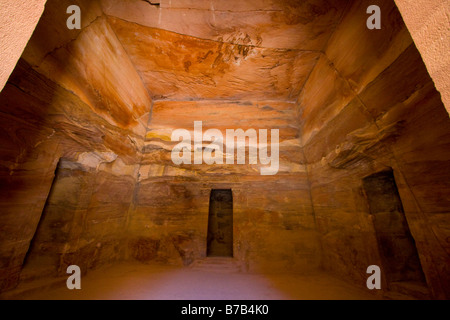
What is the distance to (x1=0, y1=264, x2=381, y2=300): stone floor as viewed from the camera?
2.01m

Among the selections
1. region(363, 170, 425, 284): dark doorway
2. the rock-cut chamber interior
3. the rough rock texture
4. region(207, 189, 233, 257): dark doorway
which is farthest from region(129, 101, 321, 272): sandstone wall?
the rough rock texture

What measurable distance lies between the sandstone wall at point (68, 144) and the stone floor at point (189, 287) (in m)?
0.29

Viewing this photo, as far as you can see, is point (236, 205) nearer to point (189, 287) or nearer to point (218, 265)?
point (218, 265)

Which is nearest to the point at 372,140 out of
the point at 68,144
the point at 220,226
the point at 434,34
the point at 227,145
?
the point at 434,34

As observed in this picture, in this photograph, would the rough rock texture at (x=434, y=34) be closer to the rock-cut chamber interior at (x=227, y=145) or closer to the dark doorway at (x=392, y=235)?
the rock-cut chamber interior at (x=227, y=145)

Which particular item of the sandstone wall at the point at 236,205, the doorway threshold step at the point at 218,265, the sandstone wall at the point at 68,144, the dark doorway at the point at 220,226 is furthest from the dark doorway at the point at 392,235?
the sandstone wall at the point at 68,144

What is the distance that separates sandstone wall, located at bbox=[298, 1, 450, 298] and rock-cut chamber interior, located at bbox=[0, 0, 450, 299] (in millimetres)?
17

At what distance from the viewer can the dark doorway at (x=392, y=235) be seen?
202 cm

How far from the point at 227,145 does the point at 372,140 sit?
9.03 ft

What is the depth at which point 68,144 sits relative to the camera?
2355 millimetres

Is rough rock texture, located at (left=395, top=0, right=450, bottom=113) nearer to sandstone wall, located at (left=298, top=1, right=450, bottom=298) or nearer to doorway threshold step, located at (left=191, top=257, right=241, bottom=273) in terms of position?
sandstone wall, located at (left=298, top=1, right=450, bottom=298)

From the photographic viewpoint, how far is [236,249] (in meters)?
3.33
